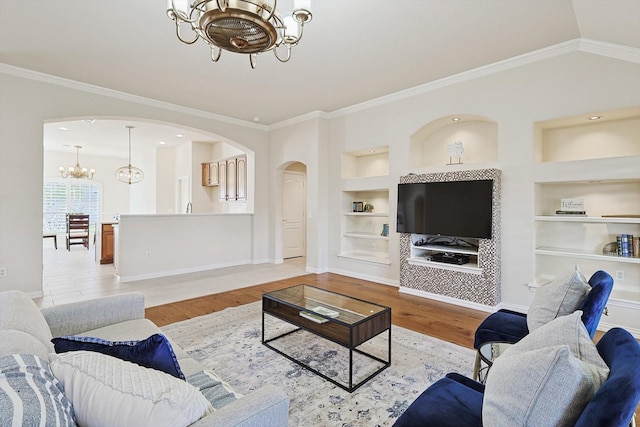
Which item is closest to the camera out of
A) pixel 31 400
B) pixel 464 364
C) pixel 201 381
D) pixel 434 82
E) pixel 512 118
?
pixel 31 400

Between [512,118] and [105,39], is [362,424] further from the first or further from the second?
[105,39]

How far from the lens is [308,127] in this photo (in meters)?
6.02

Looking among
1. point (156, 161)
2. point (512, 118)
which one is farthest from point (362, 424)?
point (156, 161)

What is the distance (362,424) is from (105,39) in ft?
13.8

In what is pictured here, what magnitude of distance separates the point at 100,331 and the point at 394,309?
9.76ft

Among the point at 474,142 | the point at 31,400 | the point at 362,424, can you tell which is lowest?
the point at 362,424

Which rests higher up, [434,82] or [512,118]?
[434,82]

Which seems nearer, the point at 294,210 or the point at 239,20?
the point at 239,20

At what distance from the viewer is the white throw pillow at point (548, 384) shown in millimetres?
842

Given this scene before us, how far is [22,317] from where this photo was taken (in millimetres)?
1455

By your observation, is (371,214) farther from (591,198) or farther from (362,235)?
(591,198)

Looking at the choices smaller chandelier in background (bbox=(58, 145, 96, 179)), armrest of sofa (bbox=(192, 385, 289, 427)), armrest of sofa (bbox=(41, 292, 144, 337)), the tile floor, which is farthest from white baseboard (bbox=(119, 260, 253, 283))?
smaller chandelier in background (bbox=(58, 145, 96, 179))

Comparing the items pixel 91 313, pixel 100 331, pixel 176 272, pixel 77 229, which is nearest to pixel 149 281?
pixel 176 272

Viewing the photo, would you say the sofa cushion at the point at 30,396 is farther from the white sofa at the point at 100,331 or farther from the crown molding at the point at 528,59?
the crown molding at the point at 528,59
